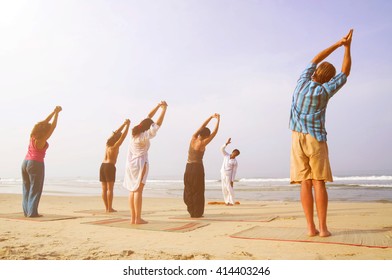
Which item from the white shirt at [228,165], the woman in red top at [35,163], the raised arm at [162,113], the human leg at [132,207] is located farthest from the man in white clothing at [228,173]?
the woman in red top at [35,163]

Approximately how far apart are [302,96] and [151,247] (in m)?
2.76

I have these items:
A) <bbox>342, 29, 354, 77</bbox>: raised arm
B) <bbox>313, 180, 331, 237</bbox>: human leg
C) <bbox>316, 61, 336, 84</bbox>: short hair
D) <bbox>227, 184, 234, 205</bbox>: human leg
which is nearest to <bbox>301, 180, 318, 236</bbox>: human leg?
<bbox>313, 180, 331, 237</bbox>: human leg

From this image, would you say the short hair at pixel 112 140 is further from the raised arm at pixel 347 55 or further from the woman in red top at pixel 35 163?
the raised arm at pixel 347 55

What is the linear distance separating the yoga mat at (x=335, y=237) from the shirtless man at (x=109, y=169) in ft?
15.3

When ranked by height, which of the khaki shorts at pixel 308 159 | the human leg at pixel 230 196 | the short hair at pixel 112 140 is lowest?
the human leg at pixel 230 196

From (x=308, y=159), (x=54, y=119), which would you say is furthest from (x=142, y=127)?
(x=308, y=159)

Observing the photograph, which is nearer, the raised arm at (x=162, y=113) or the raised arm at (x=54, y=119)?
the raised arm at (x=162, y=113)

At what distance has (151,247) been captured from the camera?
150 inches

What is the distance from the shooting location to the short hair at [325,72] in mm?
4309

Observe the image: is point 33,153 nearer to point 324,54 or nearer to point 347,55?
point 324,54

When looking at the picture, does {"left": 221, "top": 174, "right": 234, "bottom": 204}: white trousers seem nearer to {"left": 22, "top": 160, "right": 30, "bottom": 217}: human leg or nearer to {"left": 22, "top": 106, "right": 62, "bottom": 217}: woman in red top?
{"left": 22, "top": 106, "right": 62, "bottom": 217}: woman in red top

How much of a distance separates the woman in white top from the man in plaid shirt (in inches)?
103

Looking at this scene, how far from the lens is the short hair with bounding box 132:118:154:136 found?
19.7 ft

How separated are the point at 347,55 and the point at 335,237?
2341mm
